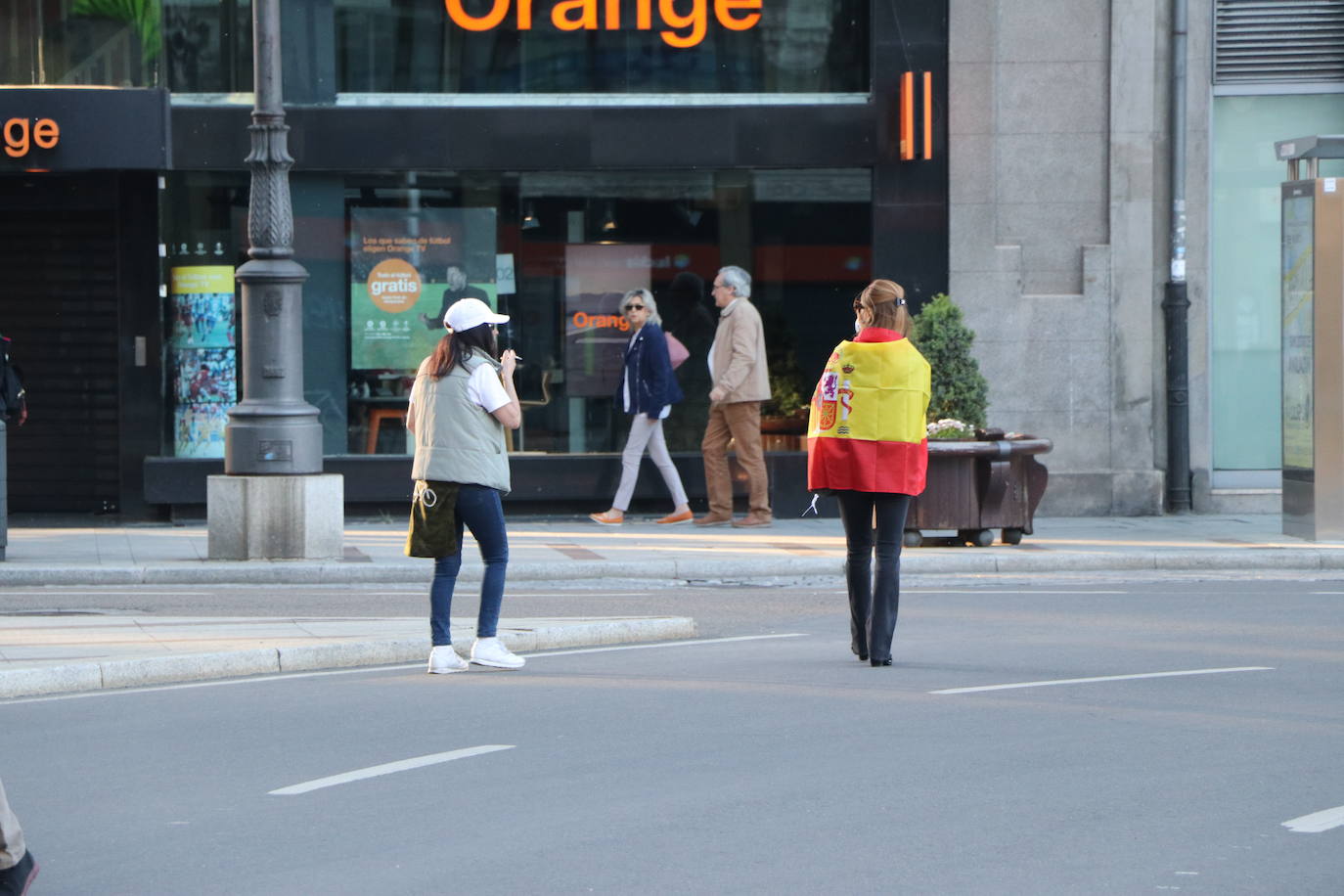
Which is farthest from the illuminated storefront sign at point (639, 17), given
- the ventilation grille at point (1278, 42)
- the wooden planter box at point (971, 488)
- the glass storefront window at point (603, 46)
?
the wooden planter box at point (971, 488)

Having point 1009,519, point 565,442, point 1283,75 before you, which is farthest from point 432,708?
point 1283,75

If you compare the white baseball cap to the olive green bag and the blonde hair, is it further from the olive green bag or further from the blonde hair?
the blonde hair

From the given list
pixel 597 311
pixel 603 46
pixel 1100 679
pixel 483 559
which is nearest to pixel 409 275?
pixel 597 311

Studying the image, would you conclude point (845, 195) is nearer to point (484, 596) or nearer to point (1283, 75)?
point (1283, 75)

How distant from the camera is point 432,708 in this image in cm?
802

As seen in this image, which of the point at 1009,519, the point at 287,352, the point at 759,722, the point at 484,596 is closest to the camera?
the point at 759,722

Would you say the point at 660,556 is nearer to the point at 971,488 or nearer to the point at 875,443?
the point at 971,488

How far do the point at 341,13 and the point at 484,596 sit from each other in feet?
32.0

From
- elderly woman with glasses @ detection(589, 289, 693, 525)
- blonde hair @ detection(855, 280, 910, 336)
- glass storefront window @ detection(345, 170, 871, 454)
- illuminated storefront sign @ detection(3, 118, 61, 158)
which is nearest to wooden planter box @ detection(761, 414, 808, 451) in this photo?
glass storefront window @ detection(345, 170, 871, 454)

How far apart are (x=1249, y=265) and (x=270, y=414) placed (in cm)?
970

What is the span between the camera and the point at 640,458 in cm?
1659

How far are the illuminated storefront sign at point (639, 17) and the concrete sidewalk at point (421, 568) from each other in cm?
445

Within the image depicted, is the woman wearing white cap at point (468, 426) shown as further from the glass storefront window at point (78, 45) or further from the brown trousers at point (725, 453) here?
the glass storefront window at point (78, 45)

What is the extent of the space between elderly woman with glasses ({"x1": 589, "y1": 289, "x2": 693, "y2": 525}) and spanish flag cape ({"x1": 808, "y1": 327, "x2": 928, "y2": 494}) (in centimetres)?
738
